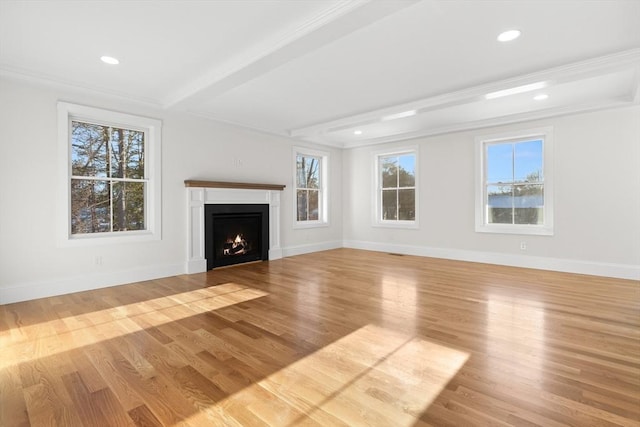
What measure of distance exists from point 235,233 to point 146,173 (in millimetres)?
1760

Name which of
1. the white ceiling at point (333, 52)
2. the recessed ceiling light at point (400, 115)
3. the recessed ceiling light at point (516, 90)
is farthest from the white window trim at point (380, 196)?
the recessed ceiling light at point (516, 90)

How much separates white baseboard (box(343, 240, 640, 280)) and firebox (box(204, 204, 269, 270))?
9.02 ft

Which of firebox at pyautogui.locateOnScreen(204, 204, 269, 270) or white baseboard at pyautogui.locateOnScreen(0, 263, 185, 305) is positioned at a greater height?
firebox at pyautogui.locateOnScreen(204, 204, 269, 270)

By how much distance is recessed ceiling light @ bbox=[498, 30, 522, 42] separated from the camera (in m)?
2.80

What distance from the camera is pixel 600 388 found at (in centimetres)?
188

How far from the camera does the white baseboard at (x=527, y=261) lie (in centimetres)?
466

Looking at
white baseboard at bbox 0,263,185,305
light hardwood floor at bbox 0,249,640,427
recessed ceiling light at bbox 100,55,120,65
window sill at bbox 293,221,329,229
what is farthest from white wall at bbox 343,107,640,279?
recessed ceiling light at bbox 100,55,120,65

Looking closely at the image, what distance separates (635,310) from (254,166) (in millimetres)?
5535

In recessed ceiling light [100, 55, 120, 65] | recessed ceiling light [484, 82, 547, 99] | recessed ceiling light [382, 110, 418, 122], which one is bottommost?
recessed ceiling light [484, 82, 547, 99]

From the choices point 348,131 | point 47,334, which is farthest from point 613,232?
point 47,334

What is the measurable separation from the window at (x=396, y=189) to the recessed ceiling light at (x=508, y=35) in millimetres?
3977

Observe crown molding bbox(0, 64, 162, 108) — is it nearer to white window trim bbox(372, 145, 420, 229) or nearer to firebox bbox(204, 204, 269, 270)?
firebox bbox(204, 204, 269, 270)

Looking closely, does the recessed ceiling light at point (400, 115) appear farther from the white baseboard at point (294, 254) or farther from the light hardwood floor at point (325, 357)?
the white baseboard at point (294, 254)

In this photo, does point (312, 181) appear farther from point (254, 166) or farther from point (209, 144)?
point (209, 144)
